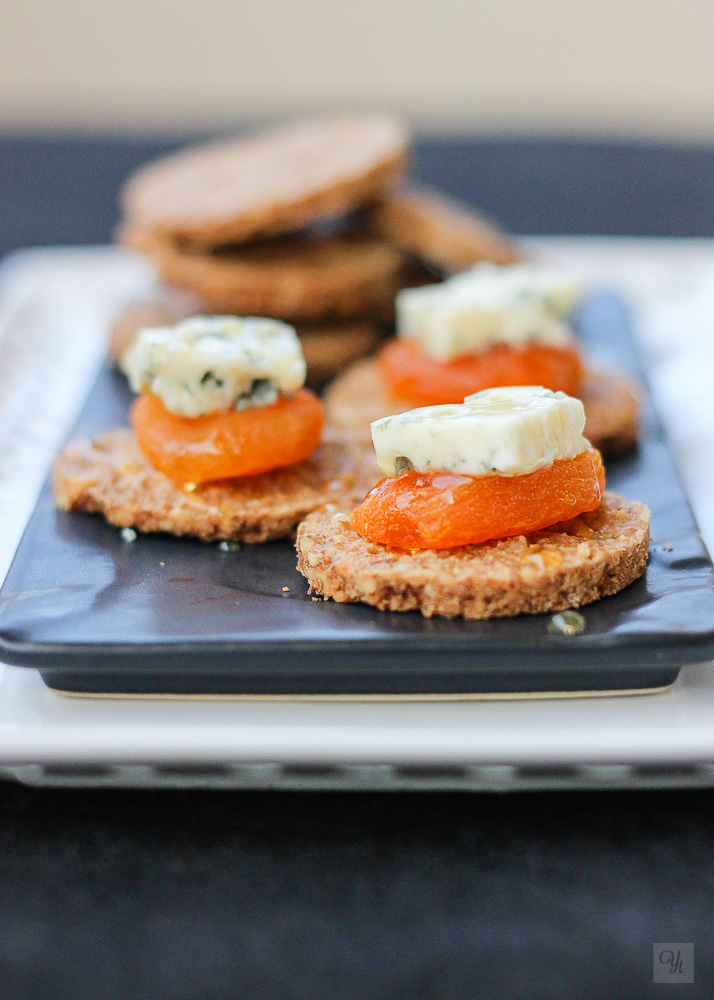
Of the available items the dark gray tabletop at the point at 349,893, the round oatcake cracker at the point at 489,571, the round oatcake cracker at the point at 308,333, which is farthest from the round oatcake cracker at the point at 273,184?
the dark gray tabletop at the point at 349,893

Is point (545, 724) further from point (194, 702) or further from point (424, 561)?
point (194, 702)

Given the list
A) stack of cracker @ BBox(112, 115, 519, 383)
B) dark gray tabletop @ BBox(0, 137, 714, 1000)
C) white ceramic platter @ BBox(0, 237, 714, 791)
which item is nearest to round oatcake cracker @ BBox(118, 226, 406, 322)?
stack of cracker @ BBox(112, 115, 519, 383)

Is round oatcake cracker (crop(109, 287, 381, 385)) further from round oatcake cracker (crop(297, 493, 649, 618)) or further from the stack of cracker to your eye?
round oatcake cracker (crop(297, 493, 649, 618))

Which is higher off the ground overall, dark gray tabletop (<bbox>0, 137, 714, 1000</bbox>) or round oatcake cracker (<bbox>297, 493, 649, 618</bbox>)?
round oatcake cracker (<bbox>297, 493, 649, 618</bbox>)

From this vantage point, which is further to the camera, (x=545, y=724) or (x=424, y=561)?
(x=424, y=561)

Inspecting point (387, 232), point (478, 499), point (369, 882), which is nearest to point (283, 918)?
point (369, 882)
